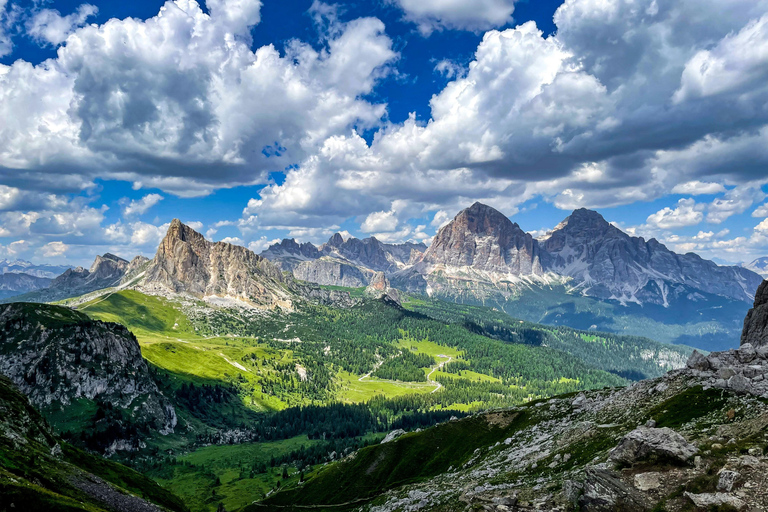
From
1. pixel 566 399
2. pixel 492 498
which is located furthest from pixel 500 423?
pixel 492 498

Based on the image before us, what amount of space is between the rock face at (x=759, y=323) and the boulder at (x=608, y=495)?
274ft

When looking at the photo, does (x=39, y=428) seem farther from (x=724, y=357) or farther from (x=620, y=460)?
(x=724, y=357)

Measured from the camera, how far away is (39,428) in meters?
Result: 99.1

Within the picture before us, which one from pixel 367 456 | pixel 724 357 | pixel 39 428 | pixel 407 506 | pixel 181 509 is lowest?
pixel 181 509

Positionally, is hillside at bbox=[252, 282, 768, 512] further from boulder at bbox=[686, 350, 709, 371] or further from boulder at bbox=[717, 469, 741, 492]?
boulder at bbox=[686, 350, 709, 371]

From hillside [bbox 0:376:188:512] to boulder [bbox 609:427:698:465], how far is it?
235ft

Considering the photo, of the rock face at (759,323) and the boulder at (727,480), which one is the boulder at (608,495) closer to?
the boulder at (727,480)

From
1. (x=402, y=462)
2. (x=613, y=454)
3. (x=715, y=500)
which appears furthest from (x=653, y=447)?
(x=402, y=462)

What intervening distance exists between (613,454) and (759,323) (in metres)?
85.6

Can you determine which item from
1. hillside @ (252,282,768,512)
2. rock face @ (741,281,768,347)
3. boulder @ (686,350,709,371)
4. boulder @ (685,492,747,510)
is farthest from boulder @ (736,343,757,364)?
boulder @ (685,492,747,510)

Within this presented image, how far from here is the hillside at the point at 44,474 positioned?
186 feet

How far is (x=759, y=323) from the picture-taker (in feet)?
325

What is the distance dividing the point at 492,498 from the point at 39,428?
108822mm

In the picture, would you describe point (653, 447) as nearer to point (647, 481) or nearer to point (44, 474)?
point (647, 481)
